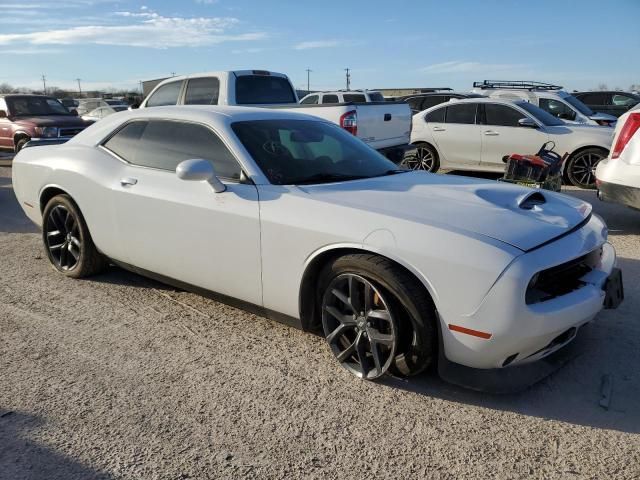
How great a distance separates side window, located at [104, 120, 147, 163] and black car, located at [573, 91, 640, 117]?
18.3 metres

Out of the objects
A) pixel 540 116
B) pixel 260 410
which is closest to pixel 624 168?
pixel 540 116

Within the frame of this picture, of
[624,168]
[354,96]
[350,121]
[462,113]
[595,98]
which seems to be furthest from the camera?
[595,98]

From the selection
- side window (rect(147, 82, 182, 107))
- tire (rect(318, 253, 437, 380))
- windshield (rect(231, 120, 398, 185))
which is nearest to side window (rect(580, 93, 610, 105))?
side window (rect(147, 82, 182, 107))

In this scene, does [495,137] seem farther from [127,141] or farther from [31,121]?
[31,121]

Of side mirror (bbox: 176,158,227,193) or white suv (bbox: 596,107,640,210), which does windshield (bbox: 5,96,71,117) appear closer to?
side mirror (bbox: 176,158,227,193)

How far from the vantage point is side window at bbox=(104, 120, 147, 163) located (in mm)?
4289

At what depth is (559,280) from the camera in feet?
9.64

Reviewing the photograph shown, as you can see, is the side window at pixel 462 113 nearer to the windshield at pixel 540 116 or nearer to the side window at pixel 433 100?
the windshield at pixel 540 116

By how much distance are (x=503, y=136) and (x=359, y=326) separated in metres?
7.75

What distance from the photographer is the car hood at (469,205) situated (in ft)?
9.14

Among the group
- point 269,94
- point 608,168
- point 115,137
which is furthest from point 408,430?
point 269,94

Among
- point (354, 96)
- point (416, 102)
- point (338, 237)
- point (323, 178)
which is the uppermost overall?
point (354, 96)

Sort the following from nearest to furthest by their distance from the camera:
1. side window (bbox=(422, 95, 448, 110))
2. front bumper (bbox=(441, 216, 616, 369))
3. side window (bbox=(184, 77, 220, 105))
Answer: front bumper (bbox=(441, 216, 616, 369)) < side window (bbox=(184, 77, 220, 105)) < side window (bbox=(422, 95, 448, 110))

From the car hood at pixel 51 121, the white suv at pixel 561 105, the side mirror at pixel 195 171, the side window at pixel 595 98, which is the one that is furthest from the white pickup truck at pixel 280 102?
the side window at pixel 595 98
